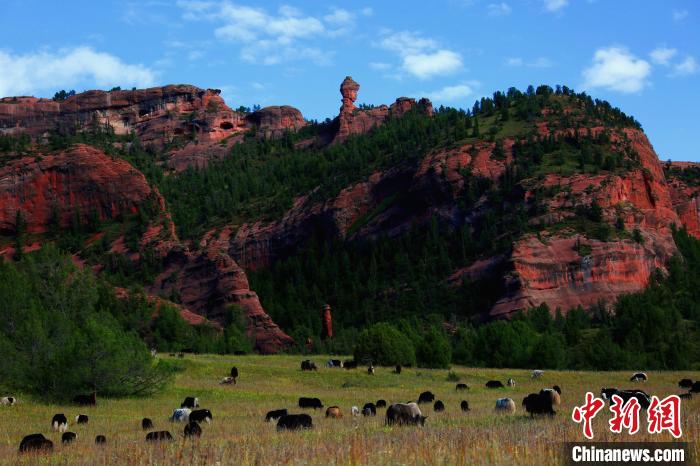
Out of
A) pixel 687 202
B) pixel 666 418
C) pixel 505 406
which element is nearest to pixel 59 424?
pixel 505 406

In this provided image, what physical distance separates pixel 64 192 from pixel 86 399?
347ft

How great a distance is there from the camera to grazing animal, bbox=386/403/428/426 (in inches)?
1100

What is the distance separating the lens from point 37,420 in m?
34.6

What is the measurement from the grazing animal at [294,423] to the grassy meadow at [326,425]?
13.6 inches

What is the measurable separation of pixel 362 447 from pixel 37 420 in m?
21.2

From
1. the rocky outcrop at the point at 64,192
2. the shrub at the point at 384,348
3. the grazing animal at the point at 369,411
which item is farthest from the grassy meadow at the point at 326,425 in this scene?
the rocky outcrop at the point at 64,192

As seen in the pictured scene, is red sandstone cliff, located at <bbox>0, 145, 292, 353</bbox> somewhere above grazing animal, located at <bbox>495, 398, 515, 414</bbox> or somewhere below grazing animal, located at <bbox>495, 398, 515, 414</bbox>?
above

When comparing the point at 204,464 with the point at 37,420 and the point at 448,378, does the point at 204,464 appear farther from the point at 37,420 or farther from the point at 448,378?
the point at 448,378

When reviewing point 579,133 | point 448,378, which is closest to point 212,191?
point 579,133

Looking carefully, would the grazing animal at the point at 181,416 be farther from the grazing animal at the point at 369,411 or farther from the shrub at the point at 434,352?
the shrub at the point at 434,352

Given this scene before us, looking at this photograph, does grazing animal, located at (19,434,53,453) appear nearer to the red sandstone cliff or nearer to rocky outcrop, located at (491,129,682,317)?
rocky outcrop, located at (491,129,682,317)

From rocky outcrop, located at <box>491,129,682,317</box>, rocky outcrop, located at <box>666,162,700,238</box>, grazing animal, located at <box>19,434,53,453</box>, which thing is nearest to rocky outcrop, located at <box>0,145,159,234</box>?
rocky outcrop, located at <box>491,129,682,317</box>

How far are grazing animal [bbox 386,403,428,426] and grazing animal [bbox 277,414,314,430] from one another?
270 centimetres

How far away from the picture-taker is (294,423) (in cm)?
2803
